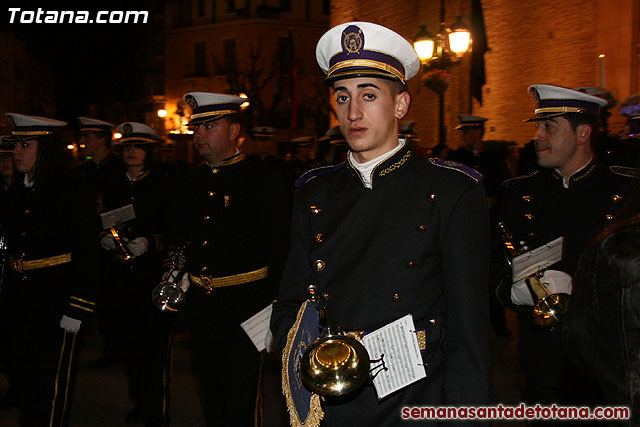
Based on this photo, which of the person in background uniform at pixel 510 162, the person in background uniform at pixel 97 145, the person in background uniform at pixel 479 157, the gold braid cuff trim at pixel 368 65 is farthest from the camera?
the person in background uniform at pixel 510 162

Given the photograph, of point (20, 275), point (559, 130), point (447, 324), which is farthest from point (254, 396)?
point (559, 130)

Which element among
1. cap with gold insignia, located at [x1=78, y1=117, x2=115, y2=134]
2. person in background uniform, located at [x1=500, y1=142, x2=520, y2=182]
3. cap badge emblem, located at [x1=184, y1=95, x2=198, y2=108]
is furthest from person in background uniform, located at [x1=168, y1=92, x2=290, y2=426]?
person in background uniform, located at [x1=500, y1=142, x2=520, y2=182]

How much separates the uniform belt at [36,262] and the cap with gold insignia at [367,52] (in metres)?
2.84

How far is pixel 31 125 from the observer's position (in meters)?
4.89

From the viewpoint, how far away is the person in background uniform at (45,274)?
14.9ft

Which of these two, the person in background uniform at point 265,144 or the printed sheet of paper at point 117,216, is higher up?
the person in background uniform at point 265,144

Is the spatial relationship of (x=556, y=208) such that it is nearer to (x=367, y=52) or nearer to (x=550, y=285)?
(x=550, y=285)

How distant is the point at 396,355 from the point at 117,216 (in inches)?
169

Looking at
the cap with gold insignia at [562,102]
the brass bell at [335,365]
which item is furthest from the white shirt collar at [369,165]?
the cap with gold insignia at [562,102]

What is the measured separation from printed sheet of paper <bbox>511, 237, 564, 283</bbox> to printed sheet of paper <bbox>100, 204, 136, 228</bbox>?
3.78 m

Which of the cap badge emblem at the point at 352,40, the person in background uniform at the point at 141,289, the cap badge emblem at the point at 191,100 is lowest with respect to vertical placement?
the person in background uniform at the point at 141,289

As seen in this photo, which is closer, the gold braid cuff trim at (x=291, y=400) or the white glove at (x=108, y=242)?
the gold braid cuff trim at (x=291, y=400)

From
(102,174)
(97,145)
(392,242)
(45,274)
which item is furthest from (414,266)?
(97,145)

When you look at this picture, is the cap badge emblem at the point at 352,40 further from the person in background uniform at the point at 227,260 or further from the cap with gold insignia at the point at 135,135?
the cap with gold insignia at the point at 135,135
